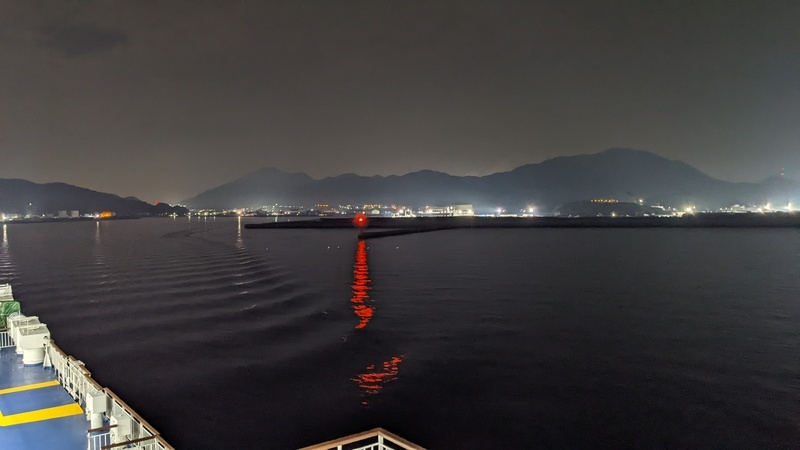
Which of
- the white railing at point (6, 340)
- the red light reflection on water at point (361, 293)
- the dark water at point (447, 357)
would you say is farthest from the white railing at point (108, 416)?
the red light reflection on water at point (361, 293)

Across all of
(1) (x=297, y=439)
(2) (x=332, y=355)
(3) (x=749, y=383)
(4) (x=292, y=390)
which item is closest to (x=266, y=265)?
(2) (x=332, y=355)

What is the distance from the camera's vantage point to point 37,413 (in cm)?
821

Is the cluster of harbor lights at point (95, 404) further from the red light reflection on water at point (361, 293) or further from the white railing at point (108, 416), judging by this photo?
the red light reflection on water at point (361, 293)

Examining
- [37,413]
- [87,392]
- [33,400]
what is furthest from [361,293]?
[87,392]

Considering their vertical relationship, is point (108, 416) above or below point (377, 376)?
above

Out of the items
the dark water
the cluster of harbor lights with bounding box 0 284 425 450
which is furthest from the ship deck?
the dark water

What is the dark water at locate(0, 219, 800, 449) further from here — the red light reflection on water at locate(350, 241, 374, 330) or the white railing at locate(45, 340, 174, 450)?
the white railing at locate(45, 340, 174, 450)

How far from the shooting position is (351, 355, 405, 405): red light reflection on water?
38.1 feet

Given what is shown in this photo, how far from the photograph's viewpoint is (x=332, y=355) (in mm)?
14109

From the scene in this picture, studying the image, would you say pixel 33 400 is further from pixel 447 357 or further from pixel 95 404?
pixel 447 357

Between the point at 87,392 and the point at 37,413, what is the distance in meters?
1.47

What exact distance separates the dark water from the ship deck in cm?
182

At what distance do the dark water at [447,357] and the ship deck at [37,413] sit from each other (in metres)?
1.82

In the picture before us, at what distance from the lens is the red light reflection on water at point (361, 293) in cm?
1917
